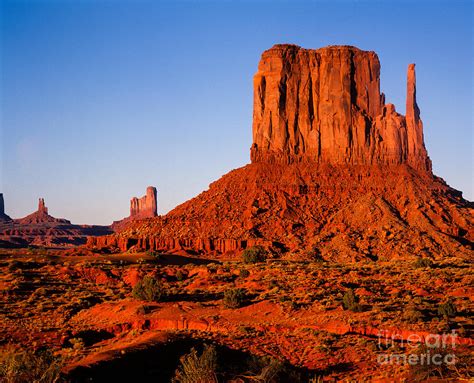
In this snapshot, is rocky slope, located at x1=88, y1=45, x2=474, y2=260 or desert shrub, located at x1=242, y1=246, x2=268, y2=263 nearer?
desert shrub, located at x1=242, y1=246, x2=268, y2=263

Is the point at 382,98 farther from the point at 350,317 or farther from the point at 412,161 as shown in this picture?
the point at 350,317

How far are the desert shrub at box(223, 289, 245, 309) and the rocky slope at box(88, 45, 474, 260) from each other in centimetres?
3340

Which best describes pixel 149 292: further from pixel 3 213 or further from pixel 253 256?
pixel 3 213

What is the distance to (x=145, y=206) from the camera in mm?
176375

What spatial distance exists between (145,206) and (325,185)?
3975 inches

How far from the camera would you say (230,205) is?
80.6 meters


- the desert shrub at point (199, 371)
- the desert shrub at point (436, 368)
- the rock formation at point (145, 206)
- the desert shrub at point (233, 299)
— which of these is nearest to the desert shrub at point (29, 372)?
the desert shrub at point (199, 371)

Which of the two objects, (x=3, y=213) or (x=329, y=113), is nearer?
(x=329, y=113)

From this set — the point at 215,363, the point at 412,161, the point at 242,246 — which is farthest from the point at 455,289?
the point at 412,161

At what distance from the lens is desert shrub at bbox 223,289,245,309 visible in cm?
3325

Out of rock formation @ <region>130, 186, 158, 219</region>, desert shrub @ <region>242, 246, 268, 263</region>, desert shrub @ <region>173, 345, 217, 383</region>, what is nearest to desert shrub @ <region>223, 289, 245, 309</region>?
desert shrub @ <region>173, 345, 217, 383</region>

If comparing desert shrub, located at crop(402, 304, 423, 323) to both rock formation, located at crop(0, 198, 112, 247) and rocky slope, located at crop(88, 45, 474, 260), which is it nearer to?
rocky slope, located at crop(88, 45, 474, 260)

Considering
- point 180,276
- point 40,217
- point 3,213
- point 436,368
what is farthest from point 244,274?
point 3,213

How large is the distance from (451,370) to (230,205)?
6139cm
